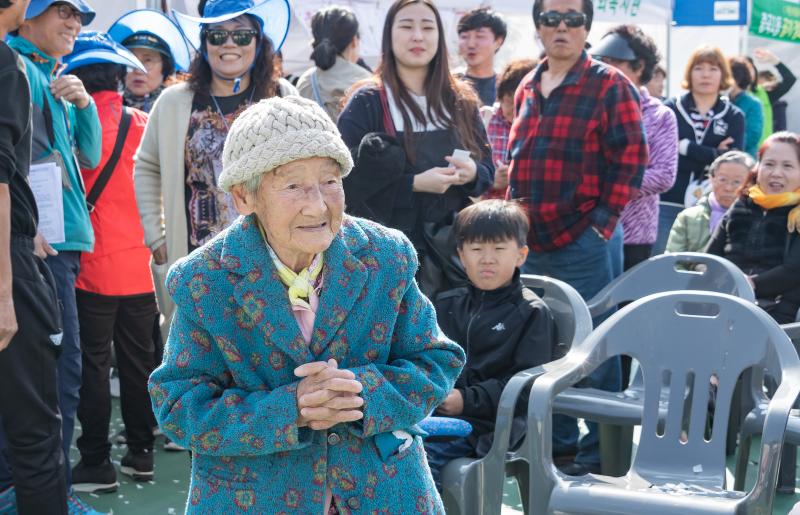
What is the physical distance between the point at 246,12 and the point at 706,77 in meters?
4.26

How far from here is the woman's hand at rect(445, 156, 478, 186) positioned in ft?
13.1

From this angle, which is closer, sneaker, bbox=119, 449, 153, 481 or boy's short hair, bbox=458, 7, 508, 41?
sneaker, bbox=119, 449, 153, 481

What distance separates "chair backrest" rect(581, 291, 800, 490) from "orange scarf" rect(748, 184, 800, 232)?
1.61 m

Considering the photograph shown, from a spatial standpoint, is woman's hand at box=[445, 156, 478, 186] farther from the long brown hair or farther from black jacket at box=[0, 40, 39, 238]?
black jacket at box=[0, 40, 39, 238]

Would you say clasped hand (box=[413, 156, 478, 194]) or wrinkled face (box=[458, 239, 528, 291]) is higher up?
clasped hand (box=[413, 156, 478, 194])

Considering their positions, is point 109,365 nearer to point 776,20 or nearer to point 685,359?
point 685,359

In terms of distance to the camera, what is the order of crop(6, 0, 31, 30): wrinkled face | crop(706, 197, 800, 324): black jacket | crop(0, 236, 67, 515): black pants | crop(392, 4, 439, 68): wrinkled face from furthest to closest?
crop(706, 197, 800, 324): black jacket → crop(392, 4, 439, 68): wrinkled face → crop(0, 236, 67, 515): black pants → crop(6, 0, 31, 30): wrinkled face

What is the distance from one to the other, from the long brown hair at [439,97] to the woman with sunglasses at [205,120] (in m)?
0.47

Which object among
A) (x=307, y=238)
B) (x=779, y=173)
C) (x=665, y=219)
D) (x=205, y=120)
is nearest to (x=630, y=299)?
(x=779, y=173)

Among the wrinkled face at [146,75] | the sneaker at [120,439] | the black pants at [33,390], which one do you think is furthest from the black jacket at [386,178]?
the wrinkled face at [146,75]

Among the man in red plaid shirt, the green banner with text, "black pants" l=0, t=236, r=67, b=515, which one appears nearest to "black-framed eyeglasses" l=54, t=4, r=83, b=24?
"black pants" l=0, t=236, r=67, b=515

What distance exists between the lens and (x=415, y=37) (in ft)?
13.6

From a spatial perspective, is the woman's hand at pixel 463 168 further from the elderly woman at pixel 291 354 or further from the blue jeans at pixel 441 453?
the elderly woman at pixel 291 354

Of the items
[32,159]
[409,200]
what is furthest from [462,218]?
[32,159]
